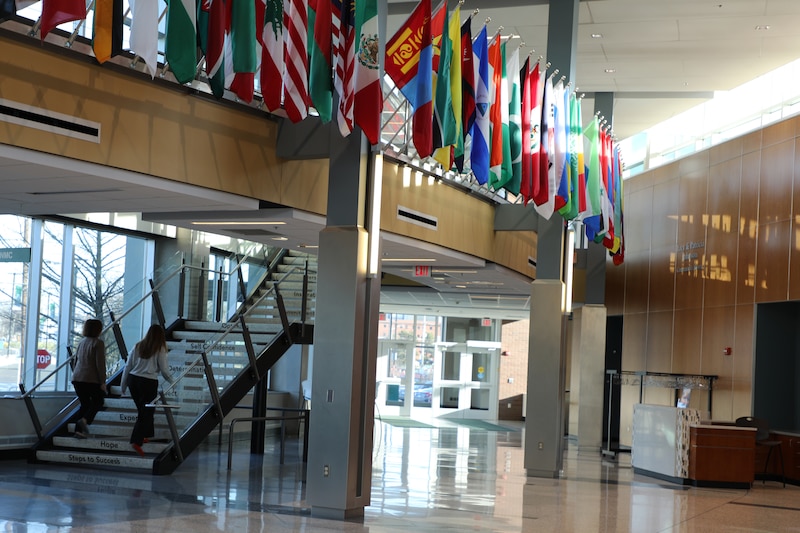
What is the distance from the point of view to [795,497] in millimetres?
13844

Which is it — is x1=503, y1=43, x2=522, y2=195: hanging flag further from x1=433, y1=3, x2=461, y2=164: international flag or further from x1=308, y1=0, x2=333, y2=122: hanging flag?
x1=308, y1=0, x2=333, y2=122: hanging flag

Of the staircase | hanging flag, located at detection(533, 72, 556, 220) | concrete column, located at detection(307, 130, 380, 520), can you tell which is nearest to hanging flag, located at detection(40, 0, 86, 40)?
concrete column, located at detection(307, 130, 380, 520)

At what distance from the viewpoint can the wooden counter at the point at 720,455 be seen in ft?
47.2

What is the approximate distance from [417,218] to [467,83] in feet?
10.5

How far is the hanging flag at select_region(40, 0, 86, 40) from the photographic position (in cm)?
685

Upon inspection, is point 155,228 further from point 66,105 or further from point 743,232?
point 743,232

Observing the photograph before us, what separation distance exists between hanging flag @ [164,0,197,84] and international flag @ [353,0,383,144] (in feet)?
5.06

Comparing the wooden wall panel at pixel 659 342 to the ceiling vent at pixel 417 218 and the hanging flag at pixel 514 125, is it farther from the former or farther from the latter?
the hanging flag at pixel 514 125

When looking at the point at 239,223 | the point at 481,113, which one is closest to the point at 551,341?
the point at 481,113

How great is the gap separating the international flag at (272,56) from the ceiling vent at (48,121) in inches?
61.0

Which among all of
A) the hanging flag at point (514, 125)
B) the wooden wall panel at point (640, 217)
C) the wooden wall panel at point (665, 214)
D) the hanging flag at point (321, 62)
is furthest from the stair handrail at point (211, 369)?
the wooden wall panel at point (640, 217)

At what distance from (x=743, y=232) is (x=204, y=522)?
1260 centimetres

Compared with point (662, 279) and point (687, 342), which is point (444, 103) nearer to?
point (687, 342)

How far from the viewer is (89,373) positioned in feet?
41.7
